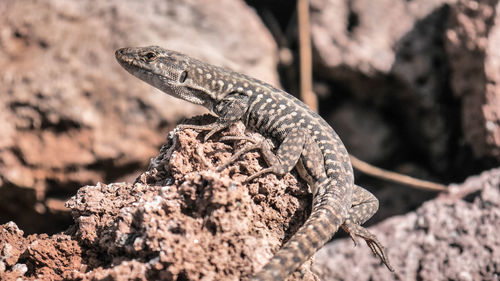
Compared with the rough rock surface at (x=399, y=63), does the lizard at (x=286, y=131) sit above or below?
above

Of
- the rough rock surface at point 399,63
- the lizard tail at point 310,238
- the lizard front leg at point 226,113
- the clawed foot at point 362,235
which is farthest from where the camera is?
the rough rock surface at point 399,63

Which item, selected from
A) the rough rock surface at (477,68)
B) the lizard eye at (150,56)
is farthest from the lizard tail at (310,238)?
the rough rock surface at (477,68)

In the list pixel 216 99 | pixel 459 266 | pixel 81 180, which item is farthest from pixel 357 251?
pixel 81 180

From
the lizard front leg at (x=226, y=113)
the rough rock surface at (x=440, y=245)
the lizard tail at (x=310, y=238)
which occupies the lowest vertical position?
the rough rock surface at (x=440, y=245)

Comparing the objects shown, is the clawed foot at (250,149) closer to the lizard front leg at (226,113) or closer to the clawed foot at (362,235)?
the lizard front leg at (226,113)

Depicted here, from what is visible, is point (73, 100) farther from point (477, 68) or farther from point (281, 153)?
point (477, 68)

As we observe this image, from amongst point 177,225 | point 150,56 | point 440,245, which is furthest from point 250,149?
point 440,245

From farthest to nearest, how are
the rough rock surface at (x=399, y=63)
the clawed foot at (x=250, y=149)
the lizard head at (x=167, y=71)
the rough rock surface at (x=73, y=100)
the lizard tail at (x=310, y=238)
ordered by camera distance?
the rough rock surface at (x=399, y=63) → the rough rock surface at (x=73, y=100) → the lizard head at (x=167, y=71) → the clawed foot at (x=250, y=149) → the lizard tail at (x=310, y=238)

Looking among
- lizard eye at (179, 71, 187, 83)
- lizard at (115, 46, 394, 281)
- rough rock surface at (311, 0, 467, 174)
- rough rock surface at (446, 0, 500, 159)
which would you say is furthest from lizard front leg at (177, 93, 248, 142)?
rough rock surface at (446, 0, 500, 159)
